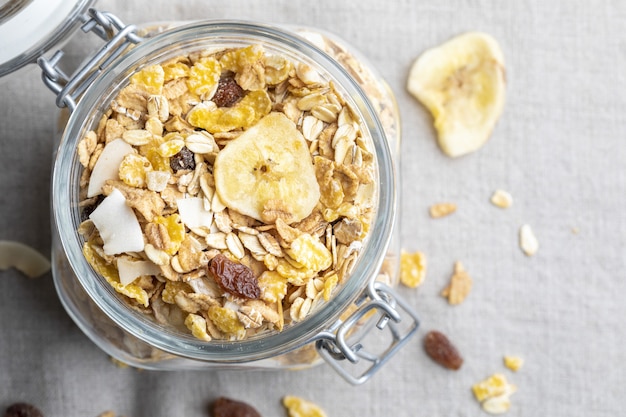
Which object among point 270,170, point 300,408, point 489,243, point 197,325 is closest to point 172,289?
point 197,325

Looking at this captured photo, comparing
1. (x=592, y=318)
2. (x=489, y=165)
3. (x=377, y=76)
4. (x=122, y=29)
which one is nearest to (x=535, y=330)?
(x=592, y=318)

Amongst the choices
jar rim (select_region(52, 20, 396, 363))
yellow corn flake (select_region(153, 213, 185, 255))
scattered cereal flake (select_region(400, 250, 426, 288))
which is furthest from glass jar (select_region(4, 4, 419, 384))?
scattered cereal flake (select_region(400, 250, 426, 288))

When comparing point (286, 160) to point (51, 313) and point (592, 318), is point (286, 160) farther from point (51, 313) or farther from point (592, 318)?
point (592, 318)

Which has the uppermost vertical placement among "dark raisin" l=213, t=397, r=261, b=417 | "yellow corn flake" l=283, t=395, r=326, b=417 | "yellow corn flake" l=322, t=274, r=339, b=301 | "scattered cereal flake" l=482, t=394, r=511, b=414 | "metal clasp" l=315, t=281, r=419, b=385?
"yellow corn flake" l=322, t=274, r=339, b=301

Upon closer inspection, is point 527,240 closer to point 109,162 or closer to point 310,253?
point 310,253

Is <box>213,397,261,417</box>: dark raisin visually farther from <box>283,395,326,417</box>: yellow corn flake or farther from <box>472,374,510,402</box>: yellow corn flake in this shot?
<box>472,374,510,402</box>: yellow corn flake

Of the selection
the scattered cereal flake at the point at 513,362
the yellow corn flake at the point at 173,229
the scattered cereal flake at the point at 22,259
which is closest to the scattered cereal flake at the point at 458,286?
the scattered cereal flake at the point at 513,362
